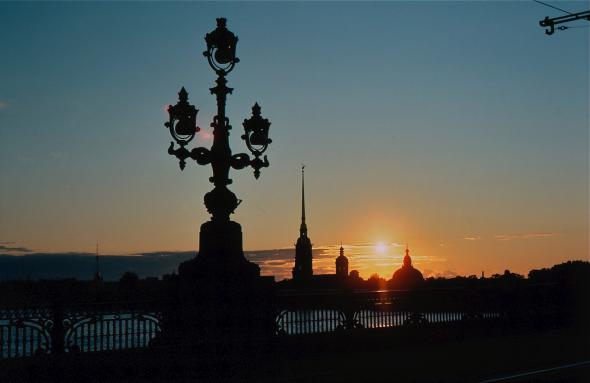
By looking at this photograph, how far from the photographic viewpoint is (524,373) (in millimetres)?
14977

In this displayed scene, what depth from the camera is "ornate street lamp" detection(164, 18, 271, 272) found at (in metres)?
17.1

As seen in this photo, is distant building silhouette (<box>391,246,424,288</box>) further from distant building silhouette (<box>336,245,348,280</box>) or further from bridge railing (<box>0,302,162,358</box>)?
bridge railing (<box>0,302,162,358</box>)

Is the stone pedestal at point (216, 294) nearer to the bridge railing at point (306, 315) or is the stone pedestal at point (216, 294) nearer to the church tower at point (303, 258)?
the bridge railing at point (306, 315)

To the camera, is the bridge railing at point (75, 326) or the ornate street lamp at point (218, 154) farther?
the ornate street lamp at point (218, 154)

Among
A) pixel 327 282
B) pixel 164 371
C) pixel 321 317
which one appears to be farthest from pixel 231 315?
pixel 327 282

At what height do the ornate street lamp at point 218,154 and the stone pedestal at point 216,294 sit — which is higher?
the ornate street lamp at point 218,154

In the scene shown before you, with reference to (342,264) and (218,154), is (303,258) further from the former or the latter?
(218,154)

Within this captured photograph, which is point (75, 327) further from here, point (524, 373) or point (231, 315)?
point (524, 373)

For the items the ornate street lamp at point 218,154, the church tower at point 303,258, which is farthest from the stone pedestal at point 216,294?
the church tower at point 303,258

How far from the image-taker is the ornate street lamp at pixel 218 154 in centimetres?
1712

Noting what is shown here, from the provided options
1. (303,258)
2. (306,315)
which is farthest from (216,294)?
(303,258)

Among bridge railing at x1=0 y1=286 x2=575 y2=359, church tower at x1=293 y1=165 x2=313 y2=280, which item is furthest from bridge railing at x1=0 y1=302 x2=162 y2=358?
church tower at x1=293 y1=165 x2=313 y2=280

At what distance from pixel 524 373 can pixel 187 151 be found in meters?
8.89

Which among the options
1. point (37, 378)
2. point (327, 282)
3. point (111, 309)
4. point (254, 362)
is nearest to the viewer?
point (37, 378)
